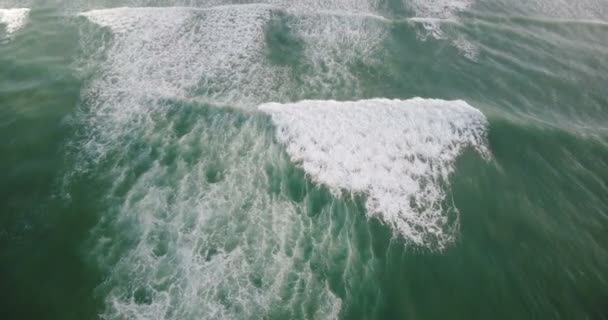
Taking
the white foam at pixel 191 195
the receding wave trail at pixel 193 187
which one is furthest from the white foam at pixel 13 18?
the white foam at pixel 191 195

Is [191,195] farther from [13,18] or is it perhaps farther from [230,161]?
[13,18]

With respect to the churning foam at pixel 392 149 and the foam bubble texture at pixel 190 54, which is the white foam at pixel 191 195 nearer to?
the foam bubble texture at pixel 190 54

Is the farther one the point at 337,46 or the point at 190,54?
Answer: the point at 337,46

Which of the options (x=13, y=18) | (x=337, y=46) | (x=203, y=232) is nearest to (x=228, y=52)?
(x=337, y=46)

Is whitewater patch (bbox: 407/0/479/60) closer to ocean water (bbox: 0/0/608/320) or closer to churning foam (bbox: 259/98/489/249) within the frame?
ocean water (bbox: 0/0/608/320)

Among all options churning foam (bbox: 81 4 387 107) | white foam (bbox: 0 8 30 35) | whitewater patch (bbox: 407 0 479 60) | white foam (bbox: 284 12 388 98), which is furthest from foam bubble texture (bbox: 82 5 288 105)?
whitewater patch (bbox: 407 0 479 60)

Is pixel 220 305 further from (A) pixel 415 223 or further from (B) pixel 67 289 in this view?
(A) pixel 415 223
